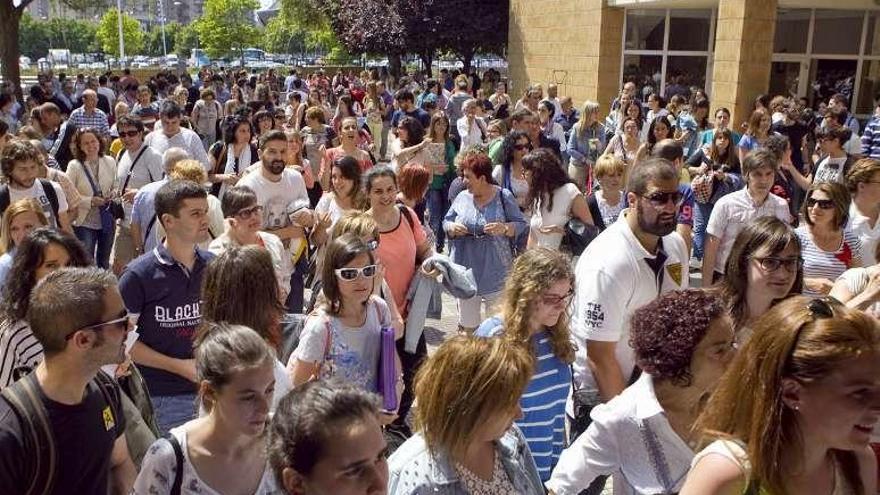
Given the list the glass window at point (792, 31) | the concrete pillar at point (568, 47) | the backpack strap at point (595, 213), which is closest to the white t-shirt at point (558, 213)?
the backpack strap at point (595, 213)

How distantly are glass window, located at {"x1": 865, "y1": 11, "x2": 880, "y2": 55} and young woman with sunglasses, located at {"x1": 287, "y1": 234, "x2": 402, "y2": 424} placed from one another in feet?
53.7

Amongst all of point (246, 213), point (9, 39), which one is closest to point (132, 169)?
point (246, 213)

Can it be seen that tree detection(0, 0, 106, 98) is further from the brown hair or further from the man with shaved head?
the brown hair

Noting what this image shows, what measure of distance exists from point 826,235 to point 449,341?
10.8ft

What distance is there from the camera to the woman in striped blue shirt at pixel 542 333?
11.6ft

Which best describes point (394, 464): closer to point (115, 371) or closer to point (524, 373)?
point (524, 373)

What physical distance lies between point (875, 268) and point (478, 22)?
2684 centimetres

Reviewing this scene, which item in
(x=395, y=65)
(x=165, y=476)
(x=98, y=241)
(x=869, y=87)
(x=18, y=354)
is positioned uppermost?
(x=395, y=65)

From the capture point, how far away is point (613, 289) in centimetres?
366

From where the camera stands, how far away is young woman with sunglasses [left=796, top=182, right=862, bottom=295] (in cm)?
499

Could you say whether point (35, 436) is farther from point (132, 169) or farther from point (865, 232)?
point (132, 169)

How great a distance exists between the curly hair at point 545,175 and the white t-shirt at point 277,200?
1805 mm

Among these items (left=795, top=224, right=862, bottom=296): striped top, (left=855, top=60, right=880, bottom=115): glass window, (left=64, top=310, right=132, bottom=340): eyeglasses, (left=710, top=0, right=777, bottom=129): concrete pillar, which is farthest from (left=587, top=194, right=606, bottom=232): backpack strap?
(left=855, top=60, right=880, bottom=115): glass window

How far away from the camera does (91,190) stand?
7.43 m
